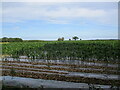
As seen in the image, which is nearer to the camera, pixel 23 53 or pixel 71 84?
pixel 71 84

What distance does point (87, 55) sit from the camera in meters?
13.0

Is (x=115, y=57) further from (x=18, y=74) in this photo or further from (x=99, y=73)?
(x=18, y=74)

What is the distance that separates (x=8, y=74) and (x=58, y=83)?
2.83 meters

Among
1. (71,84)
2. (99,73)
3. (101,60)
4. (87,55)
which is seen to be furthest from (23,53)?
(71,84)

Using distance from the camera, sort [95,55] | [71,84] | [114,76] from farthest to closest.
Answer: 1. [95,55]
2. [114,76]
3. [71,84]

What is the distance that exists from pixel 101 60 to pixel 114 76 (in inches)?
180

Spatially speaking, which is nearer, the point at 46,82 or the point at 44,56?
the point at 46,82

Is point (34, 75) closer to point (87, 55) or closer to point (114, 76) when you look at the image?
point (114, 76)

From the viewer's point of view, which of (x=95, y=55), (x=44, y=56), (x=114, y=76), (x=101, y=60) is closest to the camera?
(x=114, y=76)

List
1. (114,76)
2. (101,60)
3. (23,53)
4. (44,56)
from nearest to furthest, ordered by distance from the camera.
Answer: (114,76) < (101,60) < (44,56) < (23,53)

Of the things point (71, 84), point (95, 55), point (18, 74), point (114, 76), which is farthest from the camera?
point (95, 55)

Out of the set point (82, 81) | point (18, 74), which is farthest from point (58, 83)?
point (18, 74)

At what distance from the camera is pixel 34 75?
314 inches

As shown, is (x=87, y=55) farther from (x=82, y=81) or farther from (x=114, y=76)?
(x=82, y=81)
